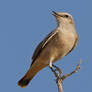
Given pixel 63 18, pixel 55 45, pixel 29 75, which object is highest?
pixel 63 18

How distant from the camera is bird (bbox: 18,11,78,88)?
13266mm

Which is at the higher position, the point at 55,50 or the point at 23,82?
the point at 55,50

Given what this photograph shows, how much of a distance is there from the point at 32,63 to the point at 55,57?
0.86m

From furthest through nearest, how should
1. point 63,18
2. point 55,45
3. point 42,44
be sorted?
point 63,18
point 42,44
point 55,45

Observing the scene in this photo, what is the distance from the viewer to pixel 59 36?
13.2 metres

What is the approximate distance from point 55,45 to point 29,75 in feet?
4.90

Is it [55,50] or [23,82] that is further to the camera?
[23,82]

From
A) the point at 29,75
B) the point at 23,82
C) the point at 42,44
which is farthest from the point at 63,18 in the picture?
the point at 23,82

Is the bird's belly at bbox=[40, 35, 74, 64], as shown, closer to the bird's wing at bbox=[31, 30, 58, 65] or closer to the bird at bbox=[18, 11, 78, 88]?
the bird at bbox=[18, 11, 78, 88]

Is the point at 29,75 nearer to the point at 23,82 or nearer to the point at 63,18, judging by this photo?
the point at 23,82

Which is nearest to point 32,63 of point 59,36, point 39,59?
point 39,59

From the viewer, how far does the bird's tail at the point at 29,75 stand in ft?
45.0

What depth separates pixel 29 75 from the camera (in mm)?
14039

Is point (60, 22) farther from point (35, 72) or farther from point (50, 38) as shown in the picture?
point (35, 72)
